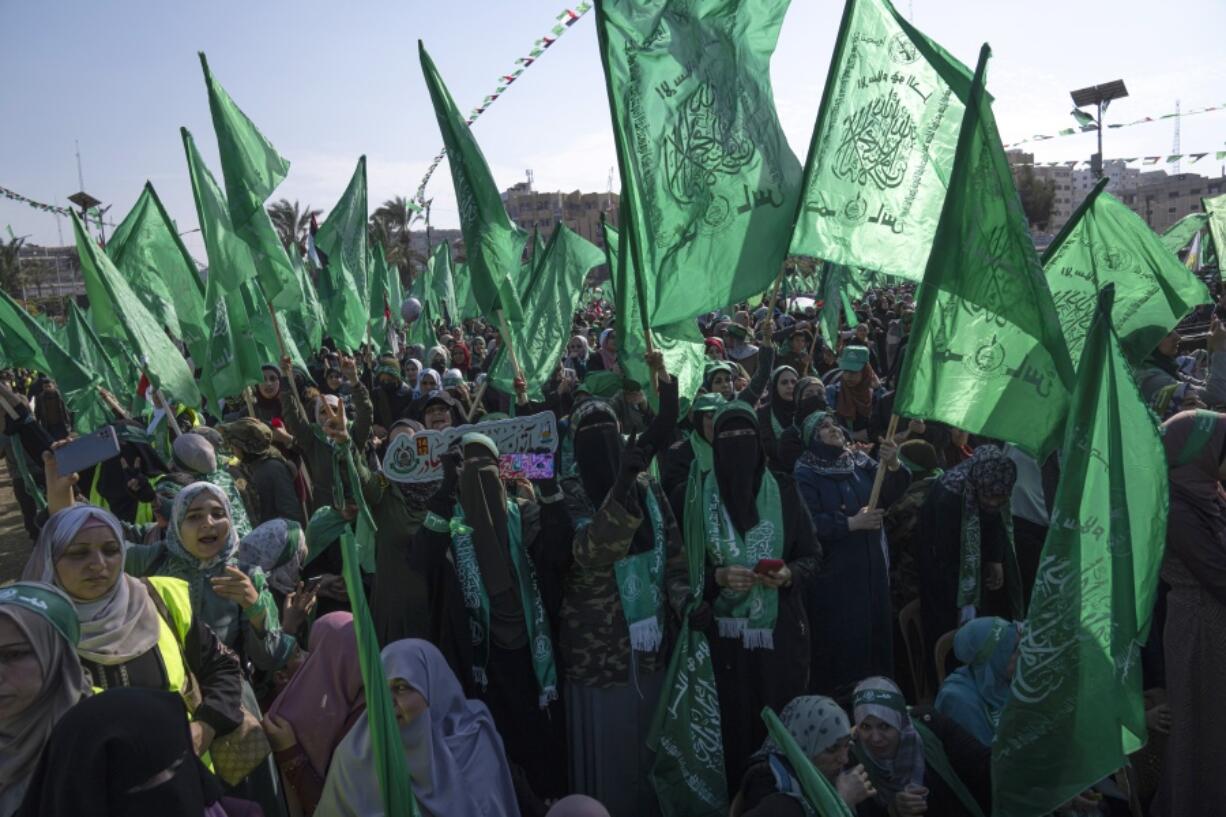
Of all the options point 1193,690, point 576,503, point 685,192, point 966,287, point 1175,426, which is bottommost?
point 1193,690

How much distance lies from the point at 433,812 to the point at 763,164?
265 centimetres

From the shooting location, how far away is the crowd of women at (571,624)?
92.3 inches

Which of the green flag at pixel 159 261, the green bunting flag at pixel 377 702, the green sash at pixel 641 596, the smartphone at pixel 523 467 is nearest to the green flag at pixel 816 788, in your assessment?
the green bunting flag at pixel 377 702

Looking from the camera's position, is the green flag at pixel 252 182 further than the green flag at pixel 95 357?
No

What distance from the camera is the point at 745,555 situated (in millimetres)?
3539

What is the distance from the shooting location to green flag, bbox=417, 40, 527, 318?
15.7 ft

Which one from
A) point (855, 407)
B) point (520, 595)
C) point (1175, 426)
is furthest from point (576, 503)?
point (855, 407)

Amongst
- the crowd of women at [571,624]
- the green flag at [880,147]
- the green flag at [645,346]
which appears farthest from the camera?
the green flag at [645,346]

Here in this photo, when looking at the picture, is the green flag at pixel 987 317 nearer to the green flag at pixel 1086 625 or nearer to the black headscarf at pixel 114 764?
the green flag at pixel 1086 625

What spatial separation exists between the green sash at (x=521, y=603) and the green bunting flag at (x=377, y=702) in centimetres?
135

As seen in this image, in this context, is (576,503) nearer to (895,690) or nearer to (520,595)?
(520,595)

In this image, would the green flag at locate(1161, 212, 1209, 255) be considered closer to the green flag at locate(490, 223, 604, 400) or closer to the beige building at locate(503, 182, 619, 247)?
the green flag at locate(490, 223, 604, 400)

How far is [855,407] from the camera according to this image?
664cm

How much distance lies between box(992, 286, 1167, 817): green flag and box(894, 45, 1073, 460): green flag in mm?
448
